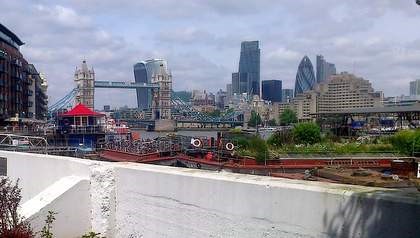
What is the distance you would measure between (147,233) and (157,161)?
2121 cm

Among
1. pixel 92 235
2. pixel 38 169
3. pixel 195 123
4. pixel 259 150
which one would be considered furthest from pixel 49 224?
pixel 195 123

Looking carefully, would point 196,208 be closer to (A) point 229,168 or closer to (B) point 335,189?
(B) point 335,189

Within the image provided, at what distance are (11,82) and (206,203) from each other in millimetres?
87013

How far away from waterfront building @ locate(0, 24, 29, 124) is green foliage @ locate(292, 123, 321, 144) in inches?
1667

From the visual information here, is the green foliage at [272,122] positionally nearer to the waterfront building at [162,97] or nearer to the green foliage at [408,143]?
the waterfront building at [162,97]

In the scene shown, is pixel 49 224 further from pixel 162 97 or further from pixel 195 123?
pixel 162 97

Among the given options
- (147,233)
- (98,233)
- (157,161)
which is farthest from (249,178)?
(157,161)

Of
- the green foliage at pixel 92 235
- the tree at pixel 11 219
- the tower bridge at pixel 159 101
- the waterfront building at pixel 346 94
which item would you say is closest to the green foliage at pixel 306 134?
the green foliage at pixel 92 235

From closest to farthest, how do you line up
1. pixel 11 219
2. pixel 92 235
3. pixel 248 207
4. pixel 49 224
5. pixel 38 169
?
pixel 248 207
pixel 92 235
pixel 11 219
pixel 49 224
pixel 38 169

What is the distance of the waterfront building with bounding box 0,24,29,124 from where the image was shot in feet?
263

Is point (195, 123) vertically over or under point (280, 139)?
over

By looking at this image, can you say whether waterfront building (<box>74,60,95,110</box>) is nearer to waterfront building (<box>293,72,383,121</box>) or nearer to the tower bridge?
the tower bridge

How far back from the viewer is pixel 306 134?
44000 mm

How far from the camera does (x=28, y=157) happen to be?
945 cm
